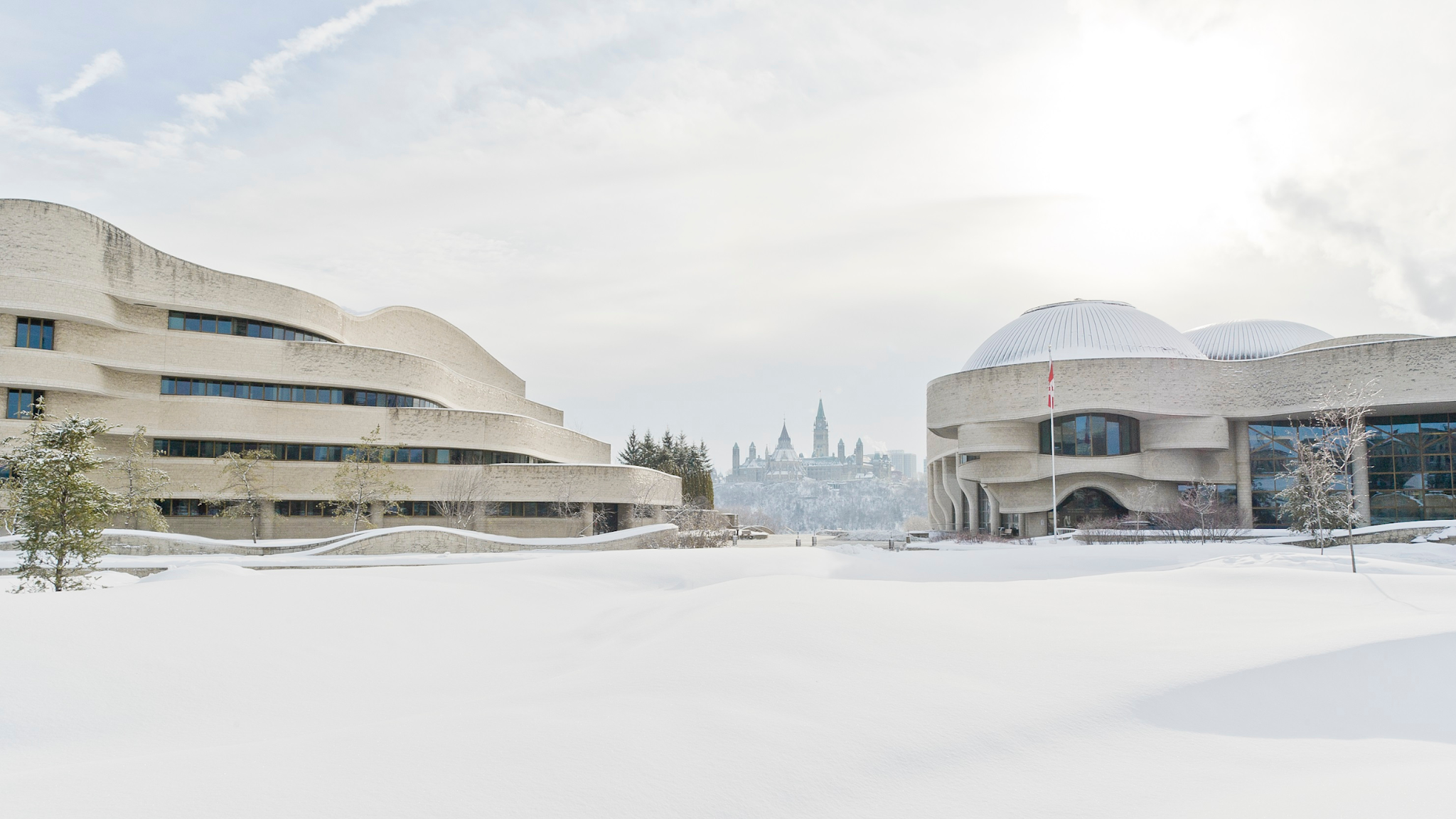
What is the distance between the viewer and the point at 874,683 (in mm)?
7516

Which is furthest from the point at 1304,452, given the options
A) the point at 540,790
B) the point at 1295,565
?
the point at 540,790

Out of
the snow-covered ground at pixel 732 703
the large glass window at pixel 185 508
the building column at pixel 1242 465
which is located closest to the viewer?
the snow-covered ground at pixel 732 703

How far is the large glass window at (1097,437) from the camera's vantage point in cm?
4509

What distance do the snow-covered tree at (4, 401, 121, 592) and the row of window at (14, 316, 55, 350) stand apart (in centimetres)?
2168

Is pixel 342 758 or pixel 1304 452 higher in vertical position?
pixel 1304 452

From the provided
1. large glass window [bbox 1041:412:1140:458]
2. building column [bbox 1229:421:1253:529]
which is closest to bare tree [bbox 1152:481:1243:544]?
building column [bbox 1229:421:1253:529]

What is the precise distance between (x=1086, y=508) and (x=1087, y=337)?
11.4 meters

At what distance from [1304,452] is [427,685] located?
32180 mm

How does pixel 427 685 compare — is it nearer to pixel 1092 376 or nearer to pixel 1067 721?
pixel 1067 721

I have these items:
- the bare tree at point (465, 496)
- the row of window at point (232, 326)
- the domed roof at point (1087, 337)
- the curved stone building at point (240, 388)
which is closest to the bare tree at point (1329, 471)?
the domed roof at point (1087, 337)

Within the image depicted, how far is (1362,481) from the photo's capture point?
40719mm

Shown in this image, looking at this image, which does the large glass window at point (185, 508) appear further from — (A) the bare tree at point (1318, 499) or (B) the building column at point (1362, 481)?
(B) the building column at point (1362, 481)

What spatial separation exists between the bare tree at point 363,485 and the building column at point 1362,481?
1916 inches

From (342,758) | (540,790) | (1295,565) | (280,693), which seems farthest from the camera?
(1295,565)
